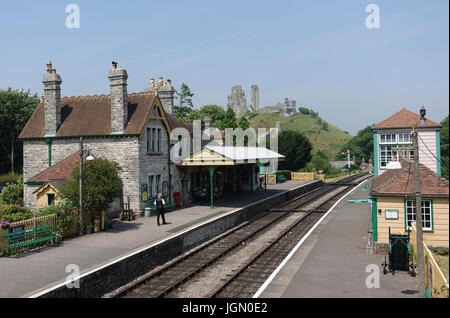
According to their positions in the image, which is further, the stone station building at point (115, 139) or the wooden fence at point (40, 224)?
the stone station building at point (115, 139)

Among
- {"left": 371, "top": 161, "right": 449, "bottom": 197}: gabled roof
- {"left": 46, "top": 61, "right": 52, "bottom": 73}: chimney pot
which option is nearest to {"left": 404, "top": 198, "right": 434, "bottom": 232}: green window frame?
{"left": 371, "top": 161, "right": 449, "bottom": 197}: gabled roof

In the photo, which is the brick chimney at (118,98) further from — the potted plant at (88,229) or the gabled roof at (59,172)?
the potted plant at (88,229)

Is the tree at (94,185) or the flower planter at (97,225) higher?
the tree at (94,185)

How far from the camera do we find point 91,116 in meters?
26.5

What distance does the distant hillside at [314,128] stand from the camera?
155 metres

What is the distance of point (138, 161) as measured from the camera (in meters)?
24.2

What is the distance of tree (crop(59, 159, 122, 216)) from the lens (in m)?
18.8

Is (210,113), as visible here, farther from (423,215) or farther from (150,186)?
(423,215)

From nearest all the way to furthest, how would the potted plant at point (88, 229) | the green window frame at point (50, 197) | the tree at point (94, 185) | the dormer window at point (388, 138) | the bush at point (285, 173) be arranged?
1. the tree at point (94, 185)
2. the potted plant at point (88, 229)
3. the green window frame at point (50, 197)
4. the dormer window at point (388, 138)
5. the bush at point (285, 173)

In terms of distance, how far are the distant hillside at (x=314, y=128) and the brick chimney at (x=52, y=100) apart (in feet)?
427

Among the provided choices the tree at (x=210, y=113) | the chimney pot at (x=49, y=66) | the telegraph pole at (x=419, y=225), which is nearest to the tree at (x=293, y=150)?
the tree at (x=210, y=113)

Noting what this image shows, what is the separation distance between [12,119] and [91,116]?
24004 mm

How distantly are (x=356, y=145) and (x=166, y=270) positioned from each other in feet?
422
